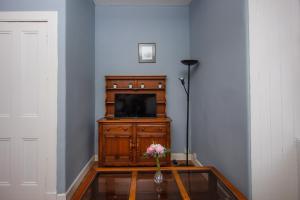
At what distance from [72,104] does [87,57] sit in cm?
117

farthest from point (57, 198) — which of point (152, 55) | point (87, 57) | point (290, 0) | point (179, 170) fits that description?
point (290, 0)

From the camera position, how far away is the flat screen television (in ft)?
12.3

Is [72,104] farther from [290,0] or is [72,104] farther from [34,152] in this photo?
[290,0]

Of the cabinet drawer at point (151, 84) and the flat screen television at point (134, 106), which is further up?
the cabinet drawer at point (151, 84)

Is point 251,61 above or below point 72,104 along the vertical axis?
above

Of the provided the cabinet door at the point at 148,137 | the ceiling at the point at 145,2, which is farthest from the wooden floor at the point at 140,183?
the ceiling at the point at 145,2

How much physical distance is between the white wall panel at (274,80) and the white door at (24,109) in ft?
7.36

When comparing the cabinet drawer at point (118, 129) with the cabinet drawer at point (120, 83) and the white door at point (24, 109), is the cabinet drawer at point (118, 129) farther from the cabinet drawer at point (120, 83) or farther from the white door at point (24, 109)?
the white door at point (24, 109)

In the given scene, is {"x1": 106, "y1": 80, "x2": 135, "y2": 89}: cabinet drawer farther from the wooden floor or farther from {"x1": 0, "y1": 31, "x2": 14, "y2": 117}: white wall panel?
the wooden floor

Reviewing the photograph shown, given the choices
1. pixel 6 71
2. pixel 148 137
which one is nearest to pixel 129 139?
pixel 148 137

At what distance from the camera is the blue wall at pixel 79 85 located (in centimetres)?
247

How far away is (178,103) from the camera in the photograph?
395 centimetres

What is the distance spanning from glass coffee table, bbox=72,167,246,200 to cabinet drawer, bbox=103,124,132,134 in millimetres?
1461

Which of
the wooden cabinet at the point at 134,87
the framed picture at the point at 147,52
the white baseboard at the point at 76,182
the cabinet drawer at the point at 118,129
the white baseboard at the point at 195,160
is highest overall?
the framed picture at the point at 147,52
